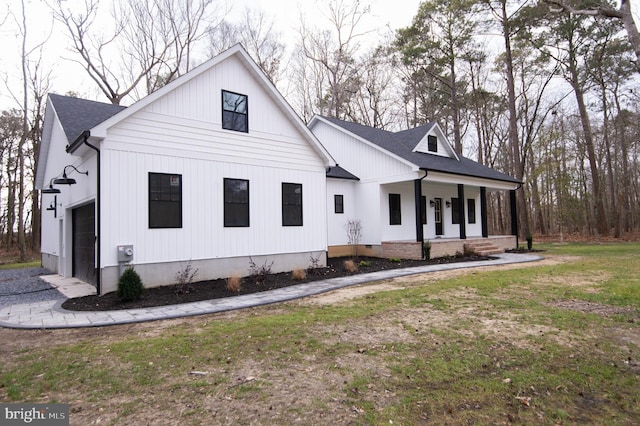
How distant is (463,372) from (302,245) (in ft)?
26.4

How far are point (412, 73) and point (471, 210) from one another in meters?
11.7

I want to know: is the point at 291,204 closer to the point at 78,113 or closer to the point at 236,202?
the point at 236,202

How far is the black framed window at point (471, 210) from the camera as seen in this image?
19.3m

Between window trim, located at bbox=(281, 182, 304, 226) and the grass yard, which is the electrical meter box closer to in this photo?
the grass yard

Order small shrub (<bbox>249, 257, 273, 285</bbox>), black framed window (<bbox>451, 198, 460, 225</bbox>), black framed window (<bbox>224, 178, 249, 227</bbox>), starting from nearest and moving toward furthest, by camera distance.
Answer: small shrub (<bbox>249, 257, 273, 285</bbox>)
black framed window (<bbox>224, 178, 249, 227</bbox>)
black framed window (<bbox>451, 198, 460, 225</bbox>)

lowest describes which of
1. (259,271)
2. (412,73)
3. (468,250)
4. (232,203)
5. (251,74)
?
(259,271)

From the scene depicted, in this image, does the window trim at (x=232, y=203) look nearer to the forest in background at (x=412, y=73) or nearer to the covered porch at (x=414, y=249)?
the covered porch at (x=414, y=249)

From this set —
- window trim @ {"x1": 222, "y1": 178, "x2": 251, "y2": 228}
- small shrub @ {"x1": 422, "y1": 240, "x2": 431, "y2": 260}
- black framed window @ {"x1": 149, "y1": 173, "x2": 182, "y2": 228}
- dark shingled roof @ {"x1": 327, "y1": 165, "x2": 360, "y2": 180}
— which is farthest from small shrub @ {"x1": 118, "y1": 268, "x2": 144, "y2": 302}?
small shrub @ {"x1": 422, "y1": 240, "x2": 431, "y2": 260}

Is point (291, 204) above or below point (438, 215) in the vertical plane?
above

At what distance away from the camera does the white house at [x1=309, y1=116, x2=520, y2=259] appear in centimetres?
1421

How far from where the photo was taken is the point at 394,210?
15633 millimetres

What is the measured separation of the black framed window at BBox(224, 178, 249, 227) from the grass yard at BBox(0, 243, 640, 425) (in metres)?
3.81

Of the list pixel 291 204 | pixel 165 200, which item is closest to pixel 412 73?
pixel 291 204

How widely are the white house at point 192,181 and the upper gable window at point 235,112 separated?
3 cm
